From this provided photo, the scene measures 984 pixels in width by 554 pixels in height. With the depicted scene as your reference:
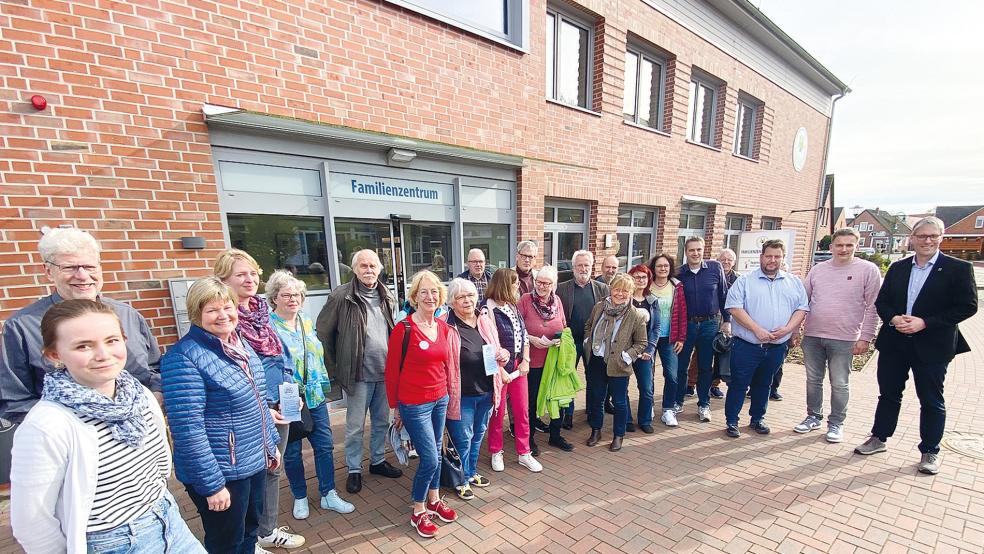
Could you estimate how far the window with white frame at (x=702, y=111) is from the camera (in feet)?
27.7

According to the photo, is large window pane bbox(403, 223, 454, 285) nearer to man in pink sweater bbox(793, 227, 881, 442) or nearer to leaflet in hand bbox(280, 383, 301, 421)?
leaflet in hand bbox(280, 383, 301, 421)

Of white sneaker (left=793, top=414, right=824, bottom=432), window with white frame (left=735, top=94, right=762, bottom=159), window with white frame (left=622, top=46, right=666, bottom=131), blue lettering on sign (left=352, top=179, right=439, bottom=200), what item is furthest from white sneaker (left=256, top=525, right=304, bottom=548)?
window with white frame (left=735, top=94, right=762, bottom=159)

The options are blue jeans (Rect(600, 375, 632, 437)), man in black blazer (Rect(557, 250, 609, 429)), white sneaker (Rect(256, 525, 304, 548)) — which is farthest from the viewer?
man in black blazer (Rect(557, 250, 609, 429))

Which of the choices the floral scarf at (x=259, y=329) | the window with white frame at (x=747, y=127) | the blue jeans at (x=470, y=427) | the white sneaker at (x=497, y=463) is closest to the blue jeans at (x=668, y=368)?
the white sneaker at (x=497, y=463)

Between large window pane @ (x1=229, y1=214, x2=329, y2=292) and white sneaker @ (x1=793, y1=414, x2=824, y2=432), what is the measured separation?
5.25m

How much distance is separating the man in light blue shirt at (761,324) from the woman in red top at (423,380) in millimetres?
3067

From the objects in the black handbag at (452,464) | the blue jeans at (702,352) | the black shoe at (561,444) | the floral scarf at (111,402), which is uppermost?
the floral scarf at (111,402)

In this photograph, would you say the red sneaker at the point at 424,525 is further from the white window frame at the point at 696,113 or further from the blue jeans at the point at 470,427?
the white window frame at the point at 696,113

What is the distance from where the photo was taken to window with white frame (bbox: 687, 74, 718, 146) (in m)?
8.43

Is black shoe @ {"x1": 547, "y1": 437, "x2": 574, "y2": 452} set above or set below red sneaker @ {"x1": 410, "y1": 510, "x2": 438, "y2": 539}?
below

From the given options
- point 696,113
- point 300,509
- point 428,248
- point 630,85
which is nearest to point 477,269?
point 428,248

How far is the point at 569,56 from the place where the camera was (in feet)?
20.1

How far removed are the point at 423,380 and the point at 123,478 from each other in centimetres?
140

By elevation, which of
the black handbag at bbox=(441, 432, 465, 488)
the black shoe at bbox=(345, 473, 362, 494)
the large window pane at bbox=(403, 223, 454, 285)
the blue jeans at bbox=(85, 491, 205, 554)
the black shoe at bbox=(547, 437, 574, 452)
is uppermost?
the large window pane at bbox=(403, 223, 454, 285)
